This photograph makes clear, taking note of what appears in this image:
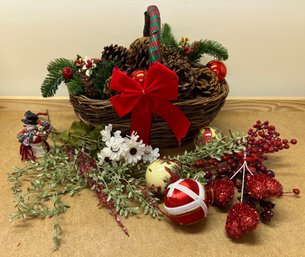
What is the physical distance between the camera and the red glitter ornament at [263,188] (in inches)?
24.2

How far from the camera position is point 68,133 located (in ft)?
2.65

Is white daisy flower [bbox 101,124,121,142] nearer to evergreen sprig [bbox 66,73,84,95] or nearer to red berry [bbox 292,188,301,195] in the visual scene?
evergreen sprig [bbox 66,73,84,95]

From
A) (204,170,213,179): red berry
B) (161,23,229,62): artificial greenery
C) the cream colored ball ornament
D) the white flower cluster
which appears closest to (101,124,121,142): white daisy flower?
the white flower cluster

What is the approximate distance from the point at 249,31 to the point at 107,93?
53cm

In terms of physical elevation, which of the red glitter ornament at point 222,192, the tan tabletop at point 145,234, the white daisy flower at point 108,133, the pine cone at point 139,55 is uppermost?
the pine cone at point 139,55

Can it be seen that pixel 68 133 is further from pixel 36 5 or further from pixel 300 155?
pixel 300 155

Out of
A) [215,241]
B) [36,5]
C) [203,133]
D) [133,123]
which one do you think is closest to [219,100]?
[203,133]

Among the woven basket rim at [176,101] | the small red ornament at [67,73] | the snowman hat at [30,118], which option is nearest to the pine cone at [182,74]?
the woven basket rim at [176,101]

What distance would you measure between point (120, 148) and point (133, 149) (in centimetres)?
4

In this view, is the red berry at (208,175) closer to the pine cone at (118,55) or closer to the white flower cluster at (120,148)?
A: the white flower cluster at (120,148)

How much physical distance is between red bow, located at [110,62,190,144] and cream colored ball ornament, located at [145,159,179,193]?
0.09 metres

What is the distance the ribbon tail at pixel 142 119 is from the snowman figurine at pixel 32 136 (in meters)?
0.22

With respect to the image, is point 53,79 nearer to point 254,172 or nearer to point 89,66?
point 89,66

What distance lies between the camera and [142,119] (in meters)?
0.76
